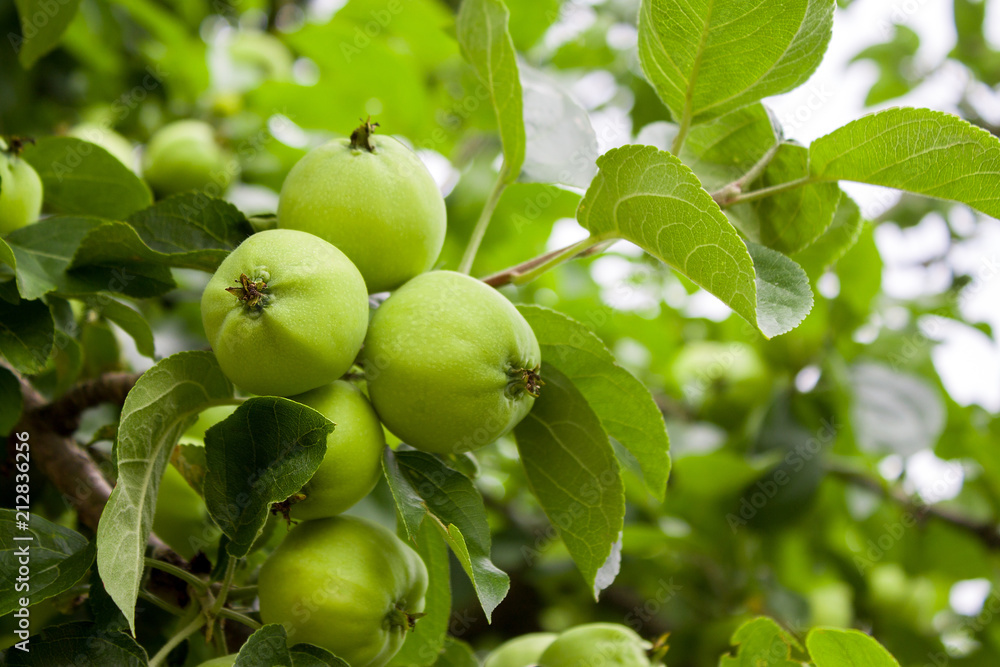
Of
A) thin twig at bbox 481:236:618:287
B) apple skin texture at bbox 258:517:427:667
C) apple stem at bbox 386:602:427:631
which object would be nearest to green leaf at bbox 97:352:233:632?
apple skin texture at bbox 258:517:427:667

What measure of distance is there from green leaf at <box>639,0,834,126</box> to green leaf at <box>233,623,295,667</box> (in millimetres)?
826

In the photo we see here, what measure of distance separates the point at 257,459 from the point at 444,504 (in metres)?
0.23

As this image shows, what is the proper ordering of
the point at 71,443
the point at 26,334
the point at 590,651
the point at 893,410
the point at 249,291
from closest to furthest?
the point at 249,291, the point at 26,334, the point at 590,651, the point at 71,443, the point at 893,410

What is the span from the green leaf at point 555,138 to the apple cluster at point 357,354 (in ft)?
0.74

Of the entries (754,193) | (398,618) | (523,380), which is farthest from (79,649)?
(754,193)

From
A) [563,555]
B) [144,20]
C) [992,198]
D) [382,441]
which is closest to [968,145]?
[992,198]

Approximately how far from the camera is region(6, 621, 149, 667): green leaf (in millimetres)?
916

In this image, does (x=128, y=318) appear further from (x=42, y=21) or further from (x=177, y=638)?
(x=42, y=21)

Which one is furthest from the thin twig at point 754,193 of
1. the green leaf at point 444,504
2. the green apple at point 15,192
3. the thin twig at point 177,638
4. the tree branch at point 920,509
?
the tree branch at point 920,509

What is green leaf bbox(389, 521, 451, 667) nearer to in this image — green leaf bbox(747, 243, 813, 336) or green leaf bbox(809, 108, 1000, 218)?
green leaf bbox(747, 243, 813, 336)

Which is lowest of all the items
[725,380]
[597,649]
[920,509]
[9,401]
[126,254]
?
[920,509]

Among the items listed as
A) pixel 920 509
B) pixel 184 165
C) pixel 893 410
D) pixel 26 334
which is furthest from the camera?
pixel 920 509

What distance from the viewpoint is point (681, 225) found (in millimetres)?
921

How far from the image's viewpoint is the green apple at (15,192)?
46.6 inches
